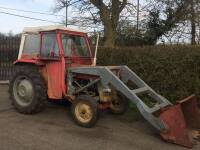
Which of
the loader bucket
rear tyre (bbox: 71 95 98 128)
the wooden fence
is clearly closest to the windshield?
rear tyre (bbox: 71 95 98 128)

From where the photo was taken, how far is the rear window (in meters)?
9.01

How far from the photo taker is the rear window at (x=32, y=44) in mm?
9014

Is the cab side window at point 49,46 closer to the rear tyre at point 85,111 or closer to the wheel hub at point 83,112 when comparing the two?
the rear tyre at point 85,111

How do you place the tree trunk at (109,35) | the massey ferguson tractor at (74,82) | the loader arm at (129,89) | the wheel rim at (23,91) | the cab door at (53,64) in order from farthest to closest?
the tree trunk at (109,35), the wheel rim at (23,91), the cab door at (53,64), the massey ferguson tractor at (74,82), the loader arm at (129,89)

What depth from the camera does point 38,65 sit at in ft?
29.0

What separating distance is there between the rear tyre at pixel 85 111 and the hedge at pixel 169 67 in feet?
9.91

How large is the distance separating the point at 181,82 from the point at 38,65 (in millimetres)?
3830

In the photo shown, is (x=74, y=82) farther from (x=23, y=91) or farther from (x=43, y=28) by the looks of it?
(x=43, y=28)

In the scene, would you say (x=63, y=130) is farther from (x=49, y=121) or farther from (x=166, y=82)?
(x=166, y=82)

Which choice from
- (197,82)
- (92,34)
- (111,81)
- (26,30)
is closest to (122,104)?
(111,81)

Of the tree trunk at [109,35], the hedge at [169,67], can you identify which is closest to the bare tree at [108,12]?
the tree trunk at [109,35]

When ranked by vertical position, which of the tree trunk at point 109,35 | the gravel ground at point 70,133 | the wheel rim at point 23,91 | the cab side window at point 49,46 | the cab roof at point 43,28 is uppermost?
the tree trunk at point 109,35

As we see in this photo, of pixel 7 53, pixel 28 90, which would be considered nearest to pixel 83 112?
pixel 28 90

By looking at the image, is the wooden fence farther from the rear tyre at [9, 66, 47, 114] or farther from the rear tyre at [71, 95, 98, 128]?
the rear tyre at [71, 95, 98, 128]
